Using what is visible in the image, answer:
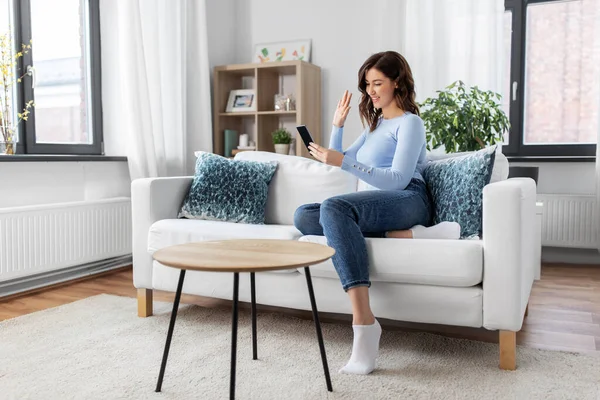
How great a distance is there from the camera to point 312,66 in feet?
13.7

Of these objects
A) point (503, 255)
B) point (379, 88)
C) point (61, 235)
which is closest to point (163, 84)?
point (61, 235)

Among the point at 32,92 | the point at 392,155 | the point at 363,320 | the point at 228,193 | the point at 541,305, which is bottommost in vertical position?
the point at 541,305

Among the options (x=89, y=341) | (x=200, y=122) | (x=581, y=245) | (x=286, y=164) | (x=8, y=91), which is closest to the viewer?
(x=89, y=341)

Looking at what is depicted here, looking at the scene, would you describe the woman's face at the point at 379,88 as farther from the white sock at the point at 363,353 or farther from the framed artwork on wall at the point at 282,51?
the framed artwork on wall at the point at 282,51

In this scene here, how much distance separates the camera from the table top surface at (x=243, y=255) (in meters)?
1.40

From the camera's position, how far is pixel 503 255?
5.96 ft

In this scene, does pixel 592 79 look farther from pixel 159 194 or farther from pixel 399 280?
pixel 159 194

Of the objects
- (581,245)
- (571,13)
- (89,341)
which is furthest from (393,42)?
(89,341)

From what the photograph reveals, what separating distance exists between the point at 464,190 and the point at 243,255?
37.2 inches

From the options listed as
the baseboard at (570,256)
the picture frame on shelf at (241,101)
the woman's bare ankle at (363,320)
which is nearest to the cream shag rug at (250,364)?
the woman's bare ankle at (363,320)

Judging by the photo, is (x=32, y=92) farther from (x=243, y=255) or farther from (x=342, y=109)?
(x=243, y=255)

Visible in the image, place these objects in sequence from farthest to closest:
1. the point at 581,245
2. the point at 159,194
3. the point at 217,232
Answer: the point at 581,245, the point at 159,194, the point at 217,232

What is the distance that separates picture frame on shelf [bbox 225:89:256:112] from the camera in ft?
14.1

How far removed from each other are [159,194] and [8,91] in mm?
1282
